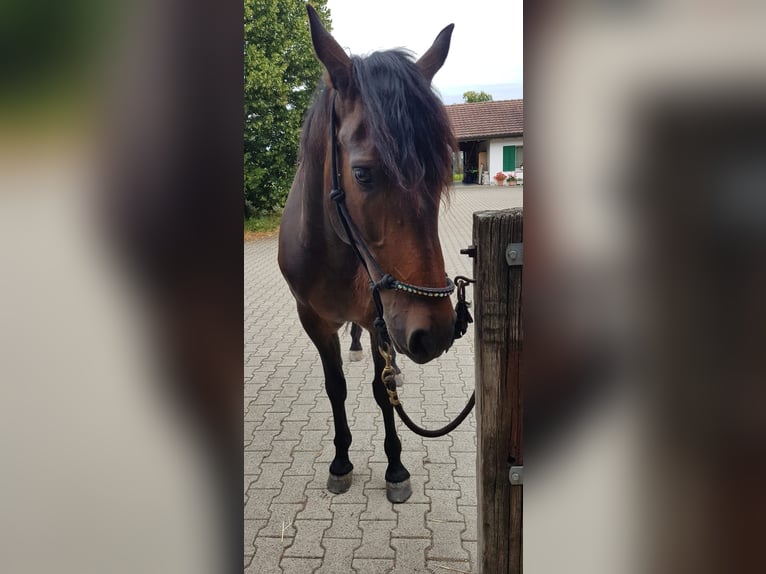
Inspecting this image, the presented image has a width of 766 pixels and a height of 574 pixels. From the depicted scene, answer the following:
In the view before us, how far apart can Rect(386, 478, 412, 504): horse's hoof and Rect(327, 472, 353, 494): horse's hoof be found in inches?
8.4

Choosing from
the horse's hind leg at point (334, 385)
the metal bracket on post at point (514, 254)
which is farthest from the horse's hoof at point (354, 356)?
the metal bracket on post at point (514, 254)

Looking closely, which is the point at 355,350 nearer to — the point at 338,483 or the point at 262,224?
the point at 338,483

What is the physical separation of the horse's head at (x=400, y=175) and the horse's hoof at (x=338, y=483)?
1.34m

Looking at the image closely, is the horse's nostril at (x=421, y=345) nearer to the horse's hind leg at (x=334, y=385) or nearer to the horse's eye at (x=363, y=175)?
the horse's eye at (x=363, y=175)

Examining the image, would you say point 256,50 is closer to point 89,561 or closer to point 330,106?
point 330,106

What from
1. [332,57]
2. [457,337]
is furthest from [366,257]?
[332,57]

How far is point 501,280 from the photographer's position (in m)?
1.32

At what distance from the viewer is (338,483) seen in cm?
289

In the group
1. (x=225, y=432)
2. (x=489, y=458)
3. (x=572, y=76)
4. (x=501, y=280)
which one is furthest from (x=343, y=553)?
(x=572, y=76)

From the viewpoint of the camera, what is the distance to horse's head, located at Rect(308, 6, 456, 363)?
175 cm

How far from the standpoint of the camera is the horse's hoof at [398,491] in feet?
9.18

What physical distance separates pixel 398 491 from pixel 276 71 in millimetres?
5526

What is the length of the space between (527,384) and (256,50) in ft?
22.6

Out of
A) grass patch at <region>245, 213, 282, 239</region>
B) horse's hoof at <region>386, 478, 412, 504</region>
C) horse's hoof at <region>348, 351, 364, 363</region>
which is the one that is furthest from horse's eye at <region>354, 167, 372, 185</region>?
grass patch at <region>245, 213, 282, 239</region>
